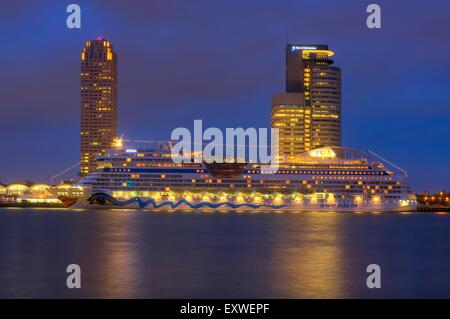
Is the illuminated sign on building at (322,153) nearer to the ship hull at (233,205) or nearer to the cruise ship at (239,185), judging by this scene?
the cruise ship at (239,185)

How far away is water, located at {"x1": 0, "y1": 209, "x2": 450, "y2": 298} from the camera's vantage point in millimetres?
30062

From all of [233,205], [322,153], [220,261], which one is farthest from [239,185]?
[220,261]

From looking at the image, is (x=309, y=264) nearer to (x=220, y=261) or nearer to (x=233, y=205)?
(x=220, y=261)

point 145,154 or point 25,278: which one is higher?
point 145,154

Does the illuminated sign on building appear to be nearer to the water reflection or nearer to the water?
the water

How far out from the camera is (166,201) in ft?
341

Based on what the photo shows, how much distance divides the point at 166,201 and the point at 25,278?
71009 millimetres

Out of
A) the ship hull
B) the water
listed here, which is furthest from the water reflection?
the ship hull

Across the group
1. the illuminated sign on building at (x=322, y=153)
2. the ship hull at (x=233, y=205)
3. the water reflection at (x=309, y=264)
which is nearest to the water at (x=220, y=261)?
the water reflection at (x=309, y=264)

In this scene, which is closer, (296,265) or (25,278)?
(25,278)
